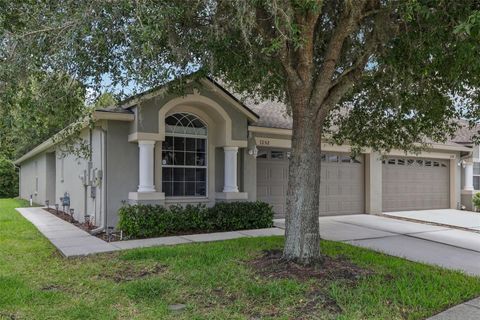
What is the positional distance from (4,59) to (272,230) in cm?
759

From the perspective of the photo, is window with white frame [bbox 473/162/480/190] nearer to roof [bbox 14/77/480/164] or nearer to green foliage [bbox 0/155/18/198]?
roof [bbox 14/77/480/164]

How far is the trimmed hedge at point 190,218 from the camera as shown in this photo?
392 inches

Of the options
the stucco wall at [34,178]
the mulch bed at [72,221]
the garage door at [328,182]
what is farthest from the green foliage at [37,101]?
the stucco wall at [34,178]

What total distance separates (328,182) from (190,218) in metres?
6.11

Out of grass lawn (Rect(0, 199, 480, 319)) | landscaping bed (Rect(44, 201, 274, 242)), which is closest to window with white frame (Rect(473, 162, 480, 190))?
landscaping bed (Rect(44, 201, 274, 242))

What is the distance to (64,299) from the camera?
541 centimetres

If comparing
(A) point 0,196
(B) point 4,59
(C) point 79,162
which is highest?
(B) point 4,59

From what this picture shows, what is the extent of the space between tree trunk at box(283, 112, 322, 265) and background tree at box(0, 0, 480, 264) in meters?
0.02

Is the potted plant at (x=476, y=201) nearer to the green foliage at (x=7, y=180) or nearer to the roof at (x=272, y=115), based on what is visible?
the roof at (x=272, y=115)

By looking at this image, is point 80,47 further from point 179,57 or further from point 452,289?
point 452,289

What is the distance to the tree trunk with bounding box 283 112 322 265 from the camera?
6809mm

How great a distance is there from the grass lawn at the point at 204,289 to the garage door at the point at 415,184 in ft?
30.6

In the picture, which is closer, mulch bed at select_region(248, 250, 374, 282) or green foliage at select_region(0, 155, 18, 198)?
mulch bed at select_region(248, 250, 374, 282)

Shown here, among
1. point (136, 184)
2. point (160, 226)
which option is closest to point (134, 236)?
point (160, 226)
